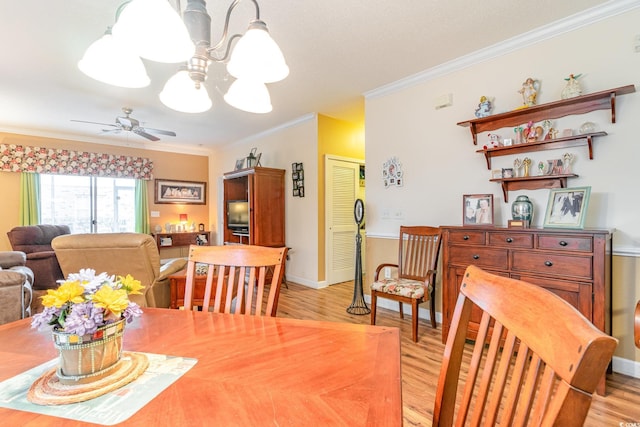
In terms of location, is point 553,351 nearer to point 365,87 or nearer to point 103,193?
point 365,87

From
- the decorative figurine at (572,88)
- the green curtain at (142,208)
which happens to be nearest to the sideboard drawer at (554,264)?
the decorative figurine at (572,88)

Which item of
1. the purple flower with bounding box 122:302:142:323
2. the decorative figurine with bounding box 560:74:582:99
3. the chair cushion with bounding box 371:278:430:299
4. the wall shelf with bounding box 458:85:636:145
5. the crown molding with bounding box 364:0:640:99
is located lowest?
the chair cushion with bounding box 371:278:430:299

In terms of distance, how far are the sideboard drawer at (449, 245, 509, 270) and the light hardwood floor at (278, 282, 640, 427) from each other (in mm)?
720

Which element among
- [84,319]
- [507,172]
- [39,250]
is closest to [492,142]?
[507,172]

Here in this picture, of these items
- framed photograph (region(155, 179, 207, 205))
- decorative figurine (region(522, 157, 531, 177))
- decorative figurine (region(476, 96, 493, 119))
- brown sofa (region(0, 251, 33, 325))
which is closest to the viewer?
brown sofa (region(0, 251, 33, 325))

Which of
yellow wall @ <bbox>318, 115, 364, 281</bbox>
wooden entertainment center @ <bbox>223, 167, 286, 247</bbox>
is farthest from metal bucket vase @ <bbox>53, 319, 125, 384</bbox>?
wooden entertainment center @ <bbox>223, 167, 286, 247</bbox>

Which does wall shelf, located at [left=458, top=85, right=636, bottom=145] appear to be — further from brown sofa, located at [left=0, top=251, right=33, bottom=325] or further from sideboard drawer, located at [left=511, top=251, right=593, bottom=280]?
brown sofa, located at [left=0, top=251, right=33, bottom=325]

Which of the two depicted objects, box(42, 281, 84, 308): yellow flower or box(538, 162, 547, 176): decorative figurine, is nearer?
box(42, 281, 84, 308): yellow flower

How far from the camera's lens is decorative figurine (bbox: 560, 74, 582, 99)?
2305 millimetres

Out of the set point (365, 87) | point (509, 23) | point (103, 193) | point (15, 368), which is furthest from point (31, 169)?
point (509, 23)

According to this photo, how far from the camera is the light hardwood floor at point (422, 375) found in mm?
1717

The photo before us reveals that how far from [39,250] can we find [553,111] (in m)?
6.41

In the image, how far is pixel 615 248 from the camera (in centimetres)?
219

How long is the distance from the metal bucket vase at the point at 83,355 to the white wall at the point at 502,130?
112 inches
